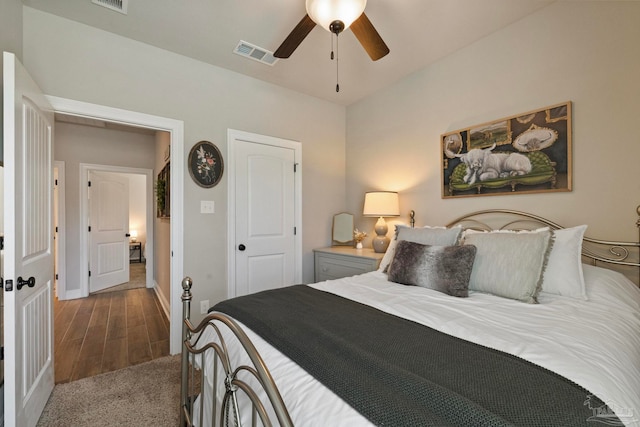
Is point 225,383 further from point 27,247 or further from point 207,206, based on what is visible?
point 207,206

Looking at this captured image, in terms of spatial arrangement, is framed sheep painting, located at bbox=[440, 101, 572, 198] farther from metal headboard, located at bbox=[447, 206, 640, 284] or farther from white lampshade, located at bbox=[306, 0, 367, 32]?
white lampshade, located at bbox=[306, 0, 367, 32]

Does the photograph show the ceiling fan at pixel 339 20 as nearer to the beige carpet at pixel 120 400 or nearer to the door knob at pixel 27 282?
the door knob at pixel 27 282

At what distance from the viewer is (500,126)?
7.65 ft

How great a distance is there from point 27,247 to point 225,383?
149 cm

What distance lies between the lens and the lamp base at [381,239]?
3.06m

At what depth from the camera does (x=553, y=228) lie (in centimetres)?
203

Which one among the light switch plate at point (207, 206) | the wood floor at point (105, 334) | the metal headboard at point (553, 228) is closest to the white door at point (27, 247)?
the wood floor at point (105, 334)

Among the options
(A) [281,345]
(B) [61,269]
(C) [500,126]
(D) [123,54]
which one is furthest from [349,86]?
(B) [61,269]

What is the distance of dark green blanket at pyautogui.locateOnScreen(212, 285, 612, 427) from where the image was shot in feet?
2.22

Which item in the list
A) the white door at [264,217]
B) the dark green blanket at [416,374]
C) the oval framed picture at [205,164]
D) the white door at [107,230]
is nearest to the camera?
the dark green blanket at [416,374]

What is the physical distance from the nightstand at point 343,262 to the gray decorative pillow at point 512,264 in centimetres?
109

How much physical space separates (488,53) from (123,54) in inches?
121

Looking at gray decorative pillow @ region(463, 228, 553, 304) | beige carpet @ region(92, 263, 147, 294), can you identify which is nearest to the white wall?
gray decorative pillow @ region(463, 228, 553, 304)

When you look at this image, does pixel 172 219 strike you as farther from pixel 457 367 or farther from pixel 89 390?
pixel 457 367
